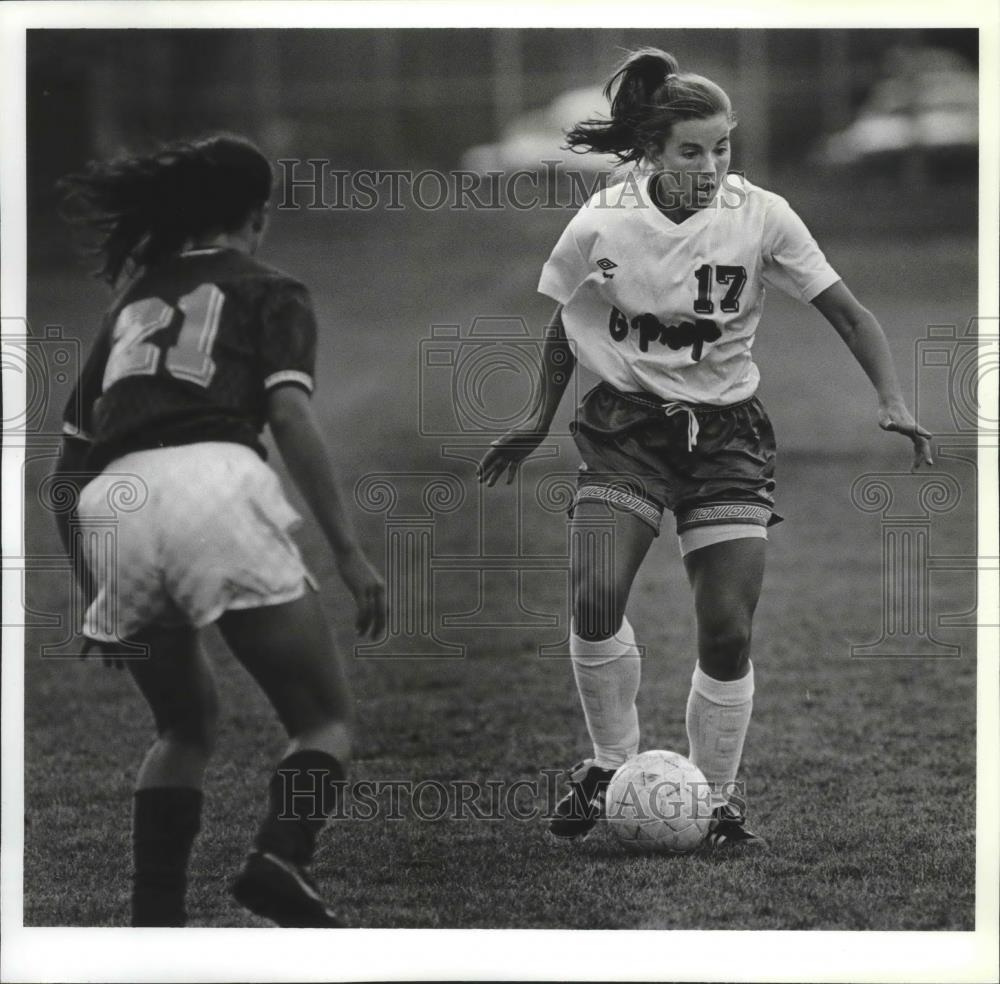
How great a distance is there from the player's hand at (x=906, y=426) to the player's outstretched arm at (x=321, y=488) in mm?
1384

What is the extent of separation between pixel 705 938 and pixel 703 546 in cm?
101

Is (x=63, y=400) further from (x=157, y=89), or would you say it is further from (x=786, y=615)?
(x=786, y=615)

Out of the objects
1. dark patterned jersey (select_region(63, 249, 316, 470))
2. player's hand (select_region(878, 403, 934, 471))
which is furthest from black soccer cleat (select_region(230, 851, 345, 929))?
player's hand (select_region(878, 403, 934, 471))

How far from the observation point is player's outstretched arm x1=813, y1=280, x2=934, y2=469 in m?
4.34

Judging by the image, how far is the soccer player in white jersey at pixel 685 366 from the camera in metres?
4.38

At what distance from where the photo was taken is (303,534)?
752 cm

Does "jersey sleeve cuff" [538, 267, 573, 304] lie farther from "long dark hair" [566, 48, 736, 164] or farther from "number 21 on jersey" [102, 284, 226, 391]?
"number 21 on jersey" [102, 284, 226, 391]

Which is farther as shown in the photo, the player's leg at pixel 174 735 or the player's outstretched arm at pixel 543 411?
the player's outstretched arm at pixel 543 411

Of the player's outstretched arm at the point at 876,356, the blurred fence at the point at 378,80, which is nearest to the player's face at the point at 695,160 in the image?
the blurred fence at the point at 378,80

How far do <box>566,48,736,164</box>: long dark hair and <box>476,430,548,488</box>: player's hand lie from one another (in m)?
0.78

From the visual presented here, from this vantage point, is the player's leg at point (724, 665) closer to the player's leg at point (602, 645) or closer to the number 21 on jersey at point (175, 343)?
the player's leg at point (602, 645)

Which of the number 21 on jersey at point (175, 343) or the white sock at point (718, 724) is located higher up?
the number 21 on jersey at point (175, 343)

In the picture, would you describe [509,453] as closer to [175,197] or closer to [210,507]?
[210,507]

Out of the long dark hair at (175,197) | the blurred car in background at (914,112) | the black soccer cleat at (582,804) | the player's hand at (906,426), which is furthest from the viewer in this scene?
the blurred car in background at (914,112)
